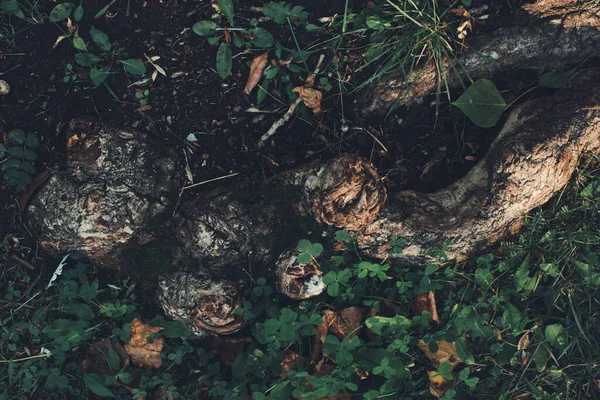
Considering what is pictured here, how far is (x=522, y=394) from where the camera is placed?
11.0ft

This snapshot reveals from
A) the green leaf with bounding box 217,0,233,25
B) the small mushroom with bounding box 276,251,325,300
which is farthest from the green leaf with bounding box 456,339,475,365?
the green leaf with bounding box 217,0,233,25

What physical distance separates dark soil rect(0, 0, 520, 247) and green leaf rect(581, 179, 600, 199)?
0.69m

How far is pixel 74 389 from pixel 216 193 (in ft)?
5.59

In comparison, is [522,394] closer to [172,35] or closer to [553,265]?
[553,265]

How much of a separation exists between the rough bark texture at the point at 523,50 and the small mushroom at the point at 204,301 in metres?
1.59

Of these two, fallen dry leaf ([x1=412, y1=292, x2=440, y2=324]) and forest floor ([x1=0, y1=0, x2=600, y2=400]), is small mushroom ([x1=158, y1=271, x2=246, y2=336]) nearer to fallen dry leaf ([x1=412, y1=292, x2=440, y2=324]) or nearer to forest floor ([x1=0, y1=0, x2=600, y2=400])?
forest floor ([x1=0, y1=0, x2=600, y2=400])

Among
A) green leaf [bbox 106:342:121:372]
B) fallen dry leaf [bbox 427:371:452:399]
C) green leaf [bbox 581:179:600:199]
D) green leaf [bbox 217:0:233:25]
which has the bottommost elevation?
green leaf [bbox 106:342:121:372]

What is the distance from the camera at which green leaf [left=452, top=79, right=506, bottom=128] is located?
10.4 feet

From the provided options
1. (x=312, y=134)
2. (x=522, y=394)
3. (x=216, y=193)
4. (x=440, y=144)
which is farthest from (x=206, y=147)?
(x=522, y=394)

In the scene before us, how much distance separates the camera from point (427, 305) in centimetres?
328

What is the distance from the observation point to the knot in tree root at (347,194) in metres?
2.82

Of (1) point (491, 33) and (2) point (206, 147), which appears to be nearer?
(1) point (491, 33)

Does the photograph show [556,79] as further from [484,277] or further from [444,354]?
[444,354]

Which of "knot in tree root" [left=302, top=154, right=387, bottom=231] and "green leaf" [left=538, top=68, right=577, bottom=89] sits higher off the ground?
"green leaf" [left=538, top=68, right=577, bottom=89]
